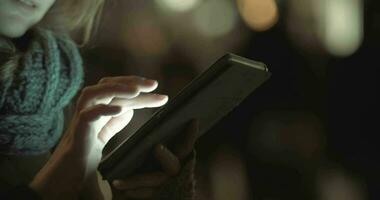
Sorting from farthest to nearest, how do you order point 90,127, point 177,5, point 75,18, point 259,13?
point 259,13
point 177,5
point 75,18
point 90,127

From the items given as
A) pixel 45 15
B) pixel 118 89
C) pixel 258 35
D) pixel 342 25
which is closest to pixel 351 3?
pixel 342 25

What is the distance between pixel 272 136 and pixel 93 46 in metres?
1.32

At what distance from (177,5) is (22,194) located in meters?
1.08

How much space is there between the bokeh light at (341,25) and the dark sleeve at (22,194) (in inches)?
65.7

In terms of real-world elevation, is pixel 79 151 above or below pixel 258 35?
above

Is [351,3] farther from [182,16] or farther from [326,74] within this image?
[182,16]

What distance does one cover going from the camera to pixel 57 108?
86cm

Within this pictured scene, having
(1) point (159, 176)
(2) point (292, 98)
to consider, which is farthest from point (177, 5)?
(1) point (159, 176)

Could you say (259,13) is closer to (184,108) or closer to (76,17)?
(76,17)

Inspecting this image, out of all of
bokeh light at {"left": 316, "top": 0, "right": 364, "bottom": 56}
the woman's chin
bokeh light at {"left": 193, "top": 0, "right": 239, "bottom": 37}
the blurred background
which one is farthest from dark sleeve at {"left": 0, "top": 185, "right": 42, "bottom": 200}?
bokeh light at {"left": 316, "top": 0, "right": 364, "bottom": 56}

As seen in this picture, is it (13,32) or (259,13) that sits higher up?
(13,32)

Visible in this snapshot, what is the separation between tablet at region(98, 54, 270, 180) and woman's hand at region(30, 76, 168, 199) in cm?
2

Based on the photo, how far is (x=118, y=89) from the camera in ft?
2.13

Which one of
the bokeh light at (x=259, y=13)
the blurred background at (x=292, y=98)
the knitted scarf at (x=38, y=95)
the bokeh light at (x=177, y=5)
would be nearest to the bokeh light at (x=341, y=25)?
the blurred background at (x=292, y=98)
